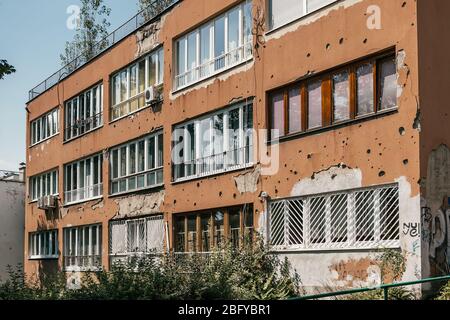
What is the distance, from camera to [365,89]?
15.6 meters

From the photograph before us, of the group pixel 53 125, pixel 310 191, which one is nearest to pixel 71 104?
pixel 53 125

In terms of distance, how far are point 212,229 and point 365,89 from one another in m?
6.98

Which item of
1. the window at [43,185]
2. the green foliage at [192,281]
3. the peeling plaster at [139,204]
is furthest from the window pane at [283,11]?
the window at [43,185]

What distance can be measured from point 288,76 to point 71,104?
17.2 meters

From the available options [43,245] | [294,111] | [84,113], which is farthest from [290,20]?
[43,245]

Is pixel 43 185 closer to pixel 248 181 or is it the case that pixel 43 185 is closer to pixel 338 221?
pixel 248 181

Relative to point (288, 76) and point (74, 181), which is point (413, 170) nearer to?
point (288, 76)

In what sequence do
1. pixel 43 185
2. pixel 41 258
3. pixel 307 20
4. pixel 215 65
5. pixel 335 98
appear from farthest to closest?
pixel 43 185 < pixel 41 258 < pixel 215 65 < pixel 307 20 < pixel 335 98

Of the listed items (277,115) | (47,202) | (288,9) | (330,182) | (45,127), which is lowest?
(330,182)

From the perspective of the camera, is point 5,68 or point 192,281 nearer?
point 192,281

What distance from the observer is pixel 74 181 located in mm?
31719

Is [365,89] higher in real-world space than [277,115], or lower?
higher

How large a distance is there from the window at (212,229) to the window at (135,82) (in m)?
5.21

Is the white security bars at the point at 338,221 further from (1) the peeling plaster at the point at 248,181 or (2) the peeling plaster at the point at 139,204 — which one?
(2) the peeling plaster at the point at 139,204
